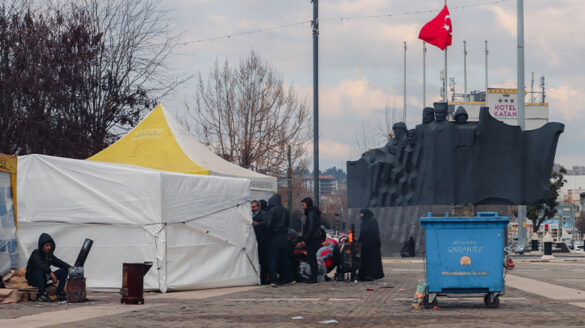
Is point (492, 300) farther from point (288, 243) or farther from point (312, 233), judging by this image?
point (288, 243)

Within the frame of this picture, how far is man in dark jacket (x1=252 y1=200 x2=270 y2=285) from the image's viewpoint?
19266 millimetres

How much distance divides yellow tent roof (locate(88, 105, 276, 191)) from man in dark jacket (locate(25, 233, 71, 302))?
6.55 meters

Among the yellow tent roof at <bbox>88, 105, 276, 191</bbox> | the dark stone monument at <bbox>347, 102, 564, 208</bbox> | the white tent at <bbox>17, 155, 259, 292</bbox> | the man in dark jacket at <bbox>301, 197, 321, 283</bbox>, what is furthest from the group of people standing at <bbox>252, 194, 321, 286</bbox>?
the dark stone monument at <bbox>347, 102, 564, 208</bbox>

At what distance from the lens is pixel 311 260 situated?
1962 cm

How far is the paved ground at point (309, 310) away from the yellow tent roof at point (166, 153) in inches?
190

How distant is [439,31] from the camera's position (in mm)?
34062

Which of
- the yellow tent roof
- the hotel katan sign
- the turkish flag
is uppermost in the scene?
the hotel katan sign

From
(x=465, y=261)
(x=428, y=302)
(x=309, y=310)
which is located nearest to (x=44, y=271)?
(x=309, y=310)

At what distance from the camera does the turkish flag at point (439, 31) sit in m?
33.8

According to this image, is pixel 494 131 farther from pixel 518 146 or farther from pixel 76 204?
pixel 76 204

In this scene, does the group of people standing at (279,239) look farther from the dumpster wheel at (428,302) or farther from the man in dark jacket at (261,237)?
the dumpster wheel at (428,302)

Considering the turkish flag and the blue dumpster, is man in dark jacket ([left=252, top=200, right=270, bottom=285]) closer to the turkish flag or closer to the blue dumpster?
the blue dumpster

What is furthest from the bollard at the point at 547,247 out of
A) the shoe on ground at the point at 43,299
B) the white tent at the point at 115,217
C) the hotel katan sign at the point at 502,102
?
the hotel katan sign at the point at 502,102

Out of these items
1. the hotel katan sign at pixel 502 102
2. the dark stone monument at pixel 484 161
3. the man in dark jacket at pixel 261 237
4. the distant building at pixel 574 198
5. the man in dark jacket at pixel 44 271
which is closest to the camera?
the man in dark jacket at pixel 44 271
